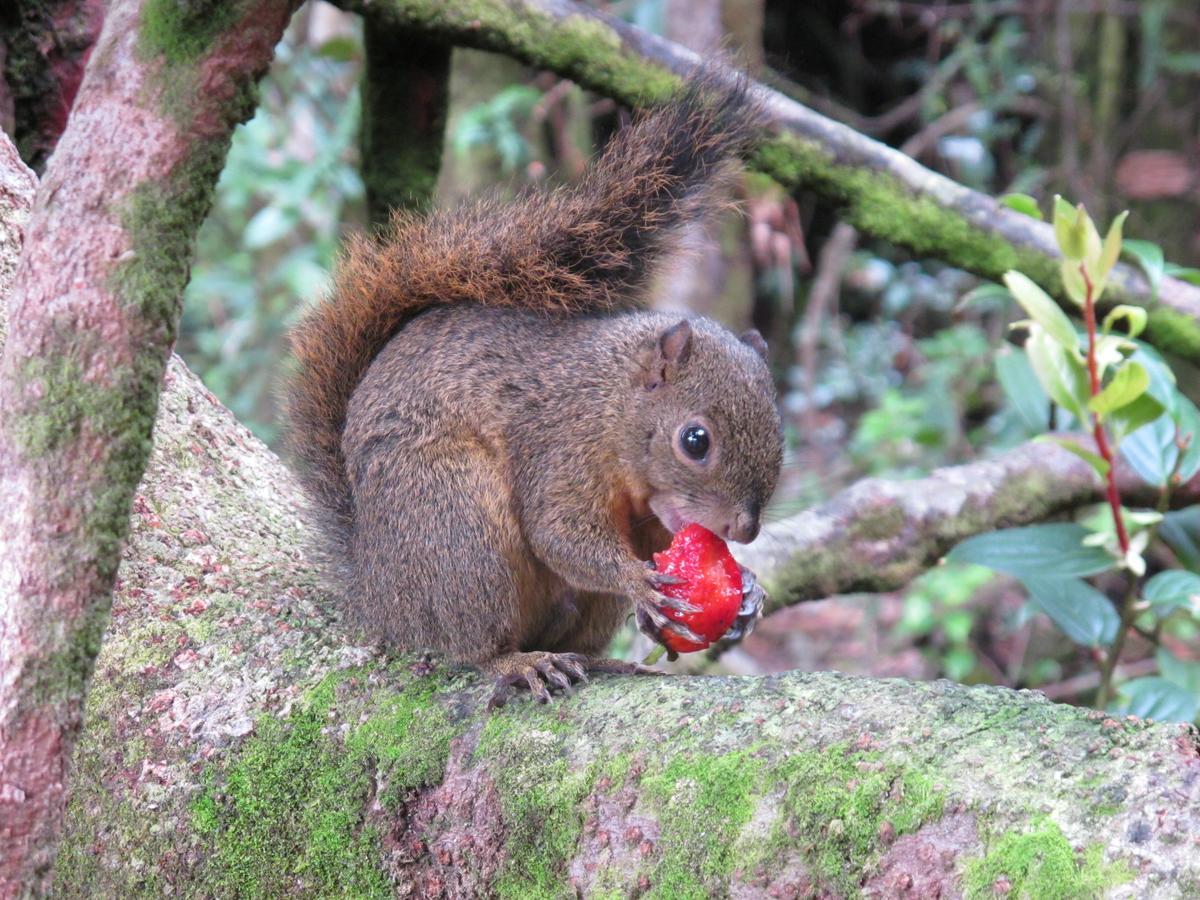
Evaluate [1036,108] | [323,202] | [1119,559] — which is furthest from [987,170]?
[1119,559]

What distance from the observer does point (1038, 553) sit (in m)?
1.87

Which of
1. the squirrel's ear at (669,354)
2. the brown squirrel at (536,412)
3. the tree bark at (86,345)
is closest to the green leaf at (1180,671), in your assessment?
the brown squirrel at (536,412)

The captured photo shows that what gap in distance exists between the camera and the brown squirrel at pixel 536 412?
161 cm

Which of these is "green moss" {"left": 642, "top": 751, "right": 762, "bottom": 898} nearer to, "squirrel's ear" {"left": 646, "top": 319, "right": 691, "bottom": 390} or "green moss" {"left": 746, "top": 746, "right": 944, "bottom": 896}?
"green moss" {"left": 746, "top": 746, "right": 944, "bottom": 896}

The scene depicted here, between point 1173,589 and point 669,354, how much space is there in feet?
2.78

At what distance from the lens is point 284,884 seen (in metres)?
1.26

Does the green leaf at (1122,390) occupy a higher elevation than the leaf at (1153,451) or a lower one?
higher

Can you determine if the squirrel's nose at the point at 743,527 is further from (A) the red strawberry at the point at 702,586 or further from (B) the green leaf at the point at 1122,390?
(B) the green leaf at the point at 1122,390

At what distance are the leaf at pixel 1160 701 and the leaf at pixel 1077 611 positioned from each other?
0.28 ft

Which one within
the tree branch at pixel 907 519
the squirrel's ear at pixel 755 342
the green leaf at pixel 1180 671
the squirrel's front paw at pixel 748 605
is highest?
the squirrel's ear at pixel 755 342

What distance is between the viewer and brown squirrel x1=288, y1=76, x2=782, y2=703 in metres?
1.61

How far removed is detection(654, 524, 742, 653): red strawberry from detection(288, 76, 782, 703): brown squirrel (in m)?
0.03

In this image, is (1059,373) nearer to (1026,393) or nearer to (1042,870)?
(1026,393)

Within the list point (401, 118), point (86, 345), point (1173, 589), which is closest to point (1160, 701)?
point (1173, 589)
